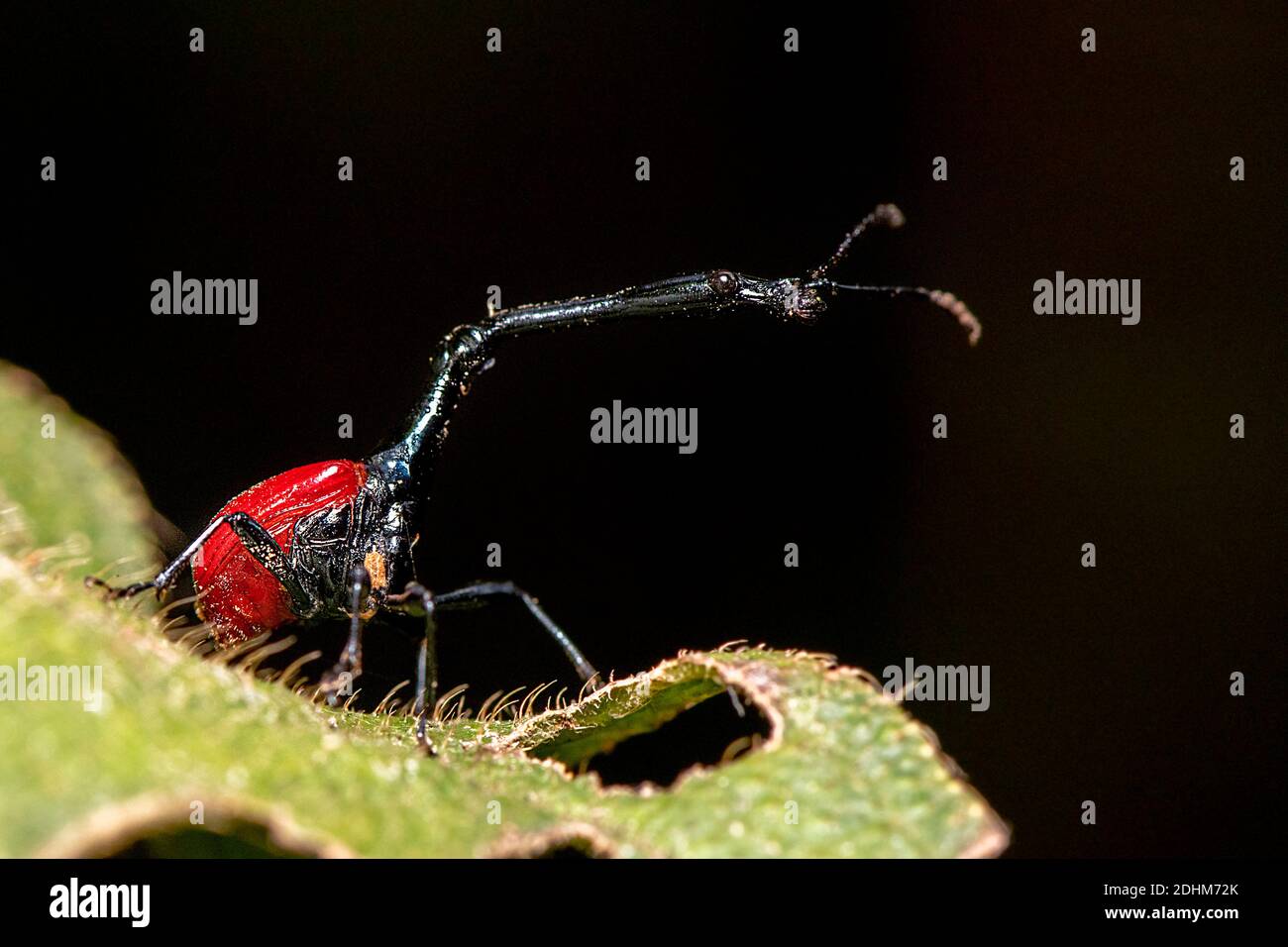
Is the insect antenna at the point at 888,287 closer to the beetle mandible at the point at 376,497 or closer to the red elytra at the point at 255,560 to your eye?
the beetle mandible at the point at 376,497

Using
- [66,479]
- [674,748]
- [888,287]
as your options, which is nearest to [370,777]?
[674,748]

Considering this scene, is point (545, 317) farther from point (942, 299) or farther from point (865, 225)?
point (942, 299)

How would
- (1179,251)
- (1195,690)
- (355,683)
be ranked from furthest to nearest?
(1179,251) < (1195,690) < (355,683)

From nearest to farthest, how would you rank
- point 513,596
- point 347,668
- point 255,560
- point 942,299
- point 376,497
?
point 347,668
point 513,596
point 942,299
point 255,560
point 376,497

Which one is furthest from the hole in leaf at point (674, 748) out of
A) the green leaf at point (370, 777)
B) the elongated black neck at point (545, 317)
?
the elongated black neck at point (545, 317)

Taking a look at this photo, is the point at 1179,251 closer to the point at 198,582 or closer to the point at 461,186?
the point at 461,186
